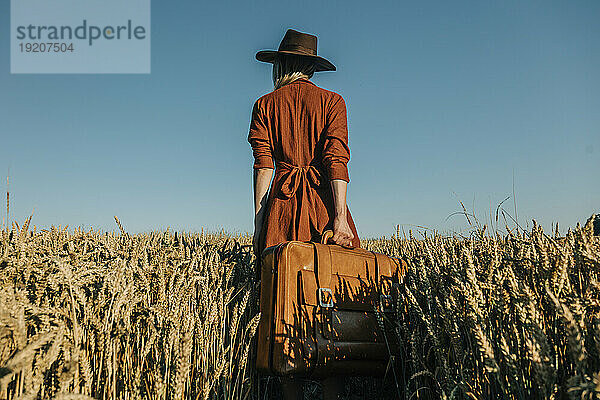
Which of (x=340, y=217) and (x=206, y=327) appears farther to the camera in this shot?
(x=340, y=217)

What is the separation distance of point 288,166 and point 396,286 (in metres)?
0.98

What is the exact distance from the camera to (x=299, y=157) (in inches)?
117

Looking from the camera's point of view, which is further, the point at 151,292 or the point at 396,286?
the point at 396,286

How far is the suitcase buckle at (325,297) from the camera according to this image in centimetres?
240

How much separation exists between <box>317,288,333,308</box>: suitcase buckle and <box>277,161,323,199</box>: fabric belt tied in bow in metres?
0.69

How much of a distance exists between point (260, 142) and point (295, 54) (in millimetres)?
630

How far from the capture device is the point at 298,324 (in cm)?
232

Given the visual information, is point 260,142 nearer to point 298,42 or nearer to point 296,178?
point 296,178

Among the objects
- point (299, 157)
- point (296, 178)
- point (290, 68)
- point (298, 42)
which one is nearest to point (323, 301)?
point (296, 178)

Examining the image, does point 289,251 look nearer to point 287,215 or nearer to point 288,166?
point 287,215

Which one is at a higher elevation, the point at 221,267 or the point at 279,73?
the point at 279,73

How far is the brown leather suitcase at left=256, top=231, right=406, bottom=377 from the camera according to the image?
2277mm

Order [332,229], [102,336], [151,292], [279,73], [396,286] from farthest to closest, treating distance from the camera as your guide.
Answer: [279,73] → [332,229] → [396,286] → [151,292] → [102,336]

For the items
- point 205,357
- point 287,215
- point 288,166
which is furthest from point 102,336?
point 288,166
